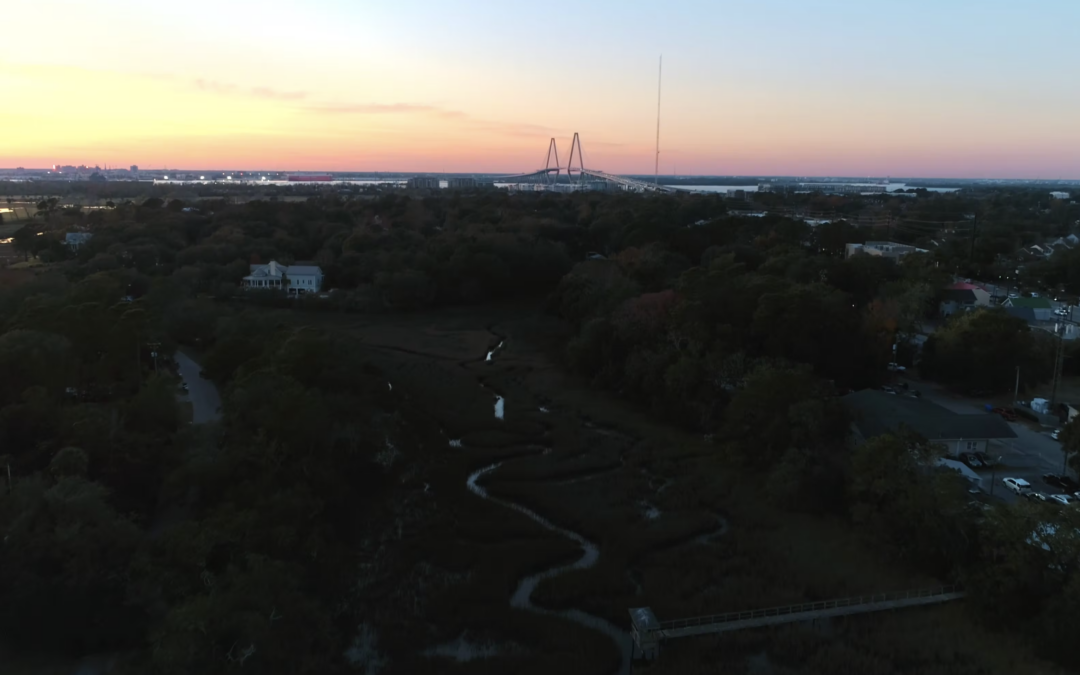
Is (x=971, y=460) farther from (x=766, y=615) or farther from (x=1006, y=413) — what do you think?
(x=766, y=615)

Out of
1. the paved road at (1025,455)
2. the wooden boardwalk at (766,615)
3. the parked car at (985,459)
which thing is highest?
the parked car at (985,459)

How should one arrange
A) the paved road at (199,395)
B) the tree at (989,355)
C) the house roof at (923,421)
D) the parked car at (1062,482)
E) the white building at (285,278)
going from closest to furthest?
the parked car at (1062,482)
the house roof at (923,421)
the paved road at (199,395)
the tree at (989,355)
the white building at (285,278)

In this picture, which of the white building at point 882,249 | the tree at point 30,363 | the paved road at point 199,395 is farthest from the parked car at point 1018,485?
the white building at point 882,249

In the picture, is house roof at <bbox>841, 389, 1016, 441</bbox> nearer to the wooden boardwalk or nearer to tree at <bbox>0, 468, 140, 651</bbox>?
the wooden boardwalk

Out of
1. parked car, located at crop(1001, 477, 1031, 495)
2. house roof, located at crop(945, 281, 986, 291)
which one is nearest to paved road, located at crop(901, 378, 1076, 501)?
parked car, located at crop(1001, 477, 1031, 495)

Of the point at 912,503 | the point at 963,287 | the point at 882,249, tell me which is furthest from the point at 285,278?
the point at 912,503

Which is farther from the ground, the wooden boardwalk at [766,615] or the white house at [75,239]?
the white house at [75,239]

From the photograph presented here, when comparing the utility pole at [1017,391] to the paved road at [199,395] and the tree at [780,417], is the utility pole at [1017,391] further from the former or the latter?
the paved road at [199,395]
